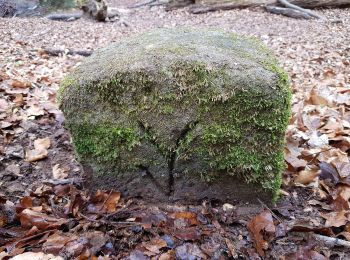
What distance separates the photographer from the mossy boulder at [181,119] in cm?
196

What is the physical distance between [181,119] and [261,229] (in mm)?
704

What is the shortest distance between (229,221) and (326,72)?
12.5 ft

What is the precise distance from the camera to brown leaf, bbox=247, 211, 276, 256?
190 centimetres

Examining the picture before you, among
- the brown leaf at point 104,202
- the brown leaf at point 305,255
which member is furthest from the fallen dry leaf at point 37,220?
the brown leaf at point 305,255

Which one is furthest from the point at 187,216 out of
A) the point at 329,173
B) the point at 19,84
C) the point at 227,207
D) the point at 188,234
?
the point at 19,84

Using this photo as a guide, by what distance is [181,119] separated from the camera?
6.63 ft

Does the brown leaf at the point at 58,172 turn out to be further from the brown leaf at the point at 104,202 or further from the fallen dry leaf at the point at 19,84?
the fallen dry leaf at the point at 19,84

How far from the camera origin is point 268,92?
6.31 feet

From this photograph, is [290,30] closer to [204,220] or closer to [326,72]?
[326,72]

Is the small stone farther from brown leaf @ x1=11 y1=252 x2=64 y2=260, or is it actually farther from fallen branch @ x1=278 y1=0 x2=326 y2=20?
fallen branch @ x1=278 y1=0 x2=326 y2=20

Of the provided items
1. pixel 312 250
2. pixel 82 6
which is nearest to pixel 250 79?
pixel 312 250

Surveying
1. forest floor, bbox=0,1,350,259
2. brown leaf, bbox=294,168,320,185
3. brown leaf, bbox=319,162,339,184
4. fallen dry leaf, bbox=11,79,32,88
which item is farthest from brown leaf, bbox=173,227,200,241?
fallen dry leaf, bbox=11,79,32,88

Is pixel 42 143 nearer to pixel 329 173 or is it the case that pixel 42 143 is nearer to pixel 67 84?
pixel 67 84

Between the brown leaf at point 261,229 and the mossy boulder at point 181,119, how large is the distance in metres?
0.17
